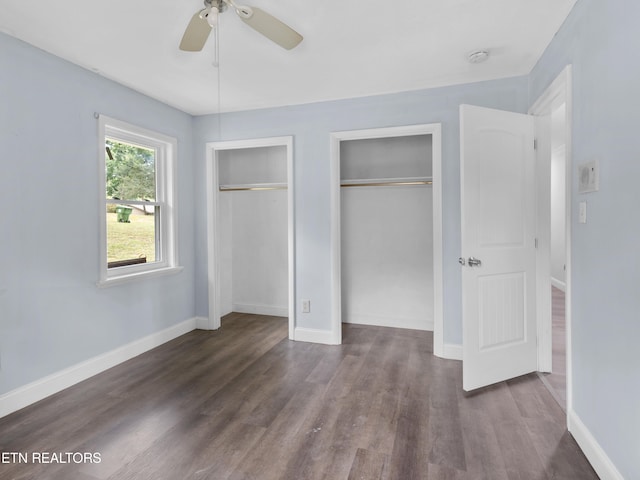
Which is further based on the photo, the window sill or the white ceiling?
the window sill

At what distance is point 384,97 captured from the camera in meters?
3.37

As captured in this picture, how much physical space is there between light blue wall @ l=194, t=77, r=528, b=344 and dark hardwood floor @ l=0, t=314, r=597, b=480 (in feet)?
2.41

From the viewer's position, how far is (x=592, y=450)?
1.79 metres

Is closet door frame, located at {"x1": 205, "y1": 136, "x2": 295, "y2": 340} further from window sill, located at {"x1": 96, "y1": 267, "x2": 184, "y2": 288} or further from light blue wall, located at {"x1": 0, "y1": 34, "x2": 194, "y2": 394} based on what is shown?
light blue wall, located at {"x1": 0, "y1": 34, "x2": 194, "y2": 394}

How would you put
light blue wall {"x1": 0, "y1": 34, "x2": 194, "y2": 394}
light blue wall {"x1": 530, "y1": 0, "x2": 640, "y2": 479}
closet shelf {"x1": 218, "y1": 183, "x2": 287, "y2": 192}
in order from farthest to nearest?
closet shelf {"x1": 218, "y1": 183, "x2": 287, "y2": 192} → light blue wall {"x1": 0, "y1": 34, "x2": 194, "y2": 394} → light blue wall {"x1": 530, "y1": 0, "x2": 640, "y2": 479}

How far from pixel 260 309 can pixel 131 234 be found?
1.94 m

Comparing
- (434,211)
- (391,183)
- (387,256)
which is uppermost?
(391,183)

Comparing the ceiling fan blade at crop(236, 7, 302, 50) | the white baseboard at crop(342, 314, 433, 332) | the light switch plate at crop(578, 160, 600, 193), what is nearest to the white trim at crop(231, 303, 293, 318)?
the white baseboard at crop(342, 314, 433, 332)

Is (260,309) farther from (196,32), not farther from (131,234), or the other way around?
(196,32)

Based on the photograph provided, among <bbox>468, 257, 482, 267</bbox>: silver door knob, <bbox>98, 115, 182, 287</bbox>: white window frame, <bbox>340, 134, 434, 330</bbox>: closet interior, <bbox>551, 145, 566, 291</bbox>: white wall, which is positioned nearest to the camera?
<bbox>468, 257, 482, 267</bbox>: silver door knob

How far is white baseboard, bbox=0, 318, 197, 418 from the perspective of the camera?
2.34 metres

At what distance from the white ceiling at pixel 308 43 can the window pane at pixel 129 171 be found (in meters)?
0.57

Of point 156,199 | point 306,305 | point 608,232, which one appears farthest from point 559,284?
point 156,199

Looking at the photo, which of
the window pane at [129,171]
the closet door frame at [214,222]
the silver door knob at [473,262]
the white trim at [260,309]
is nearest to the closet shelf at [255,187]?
the closet door frame at [214,222]
